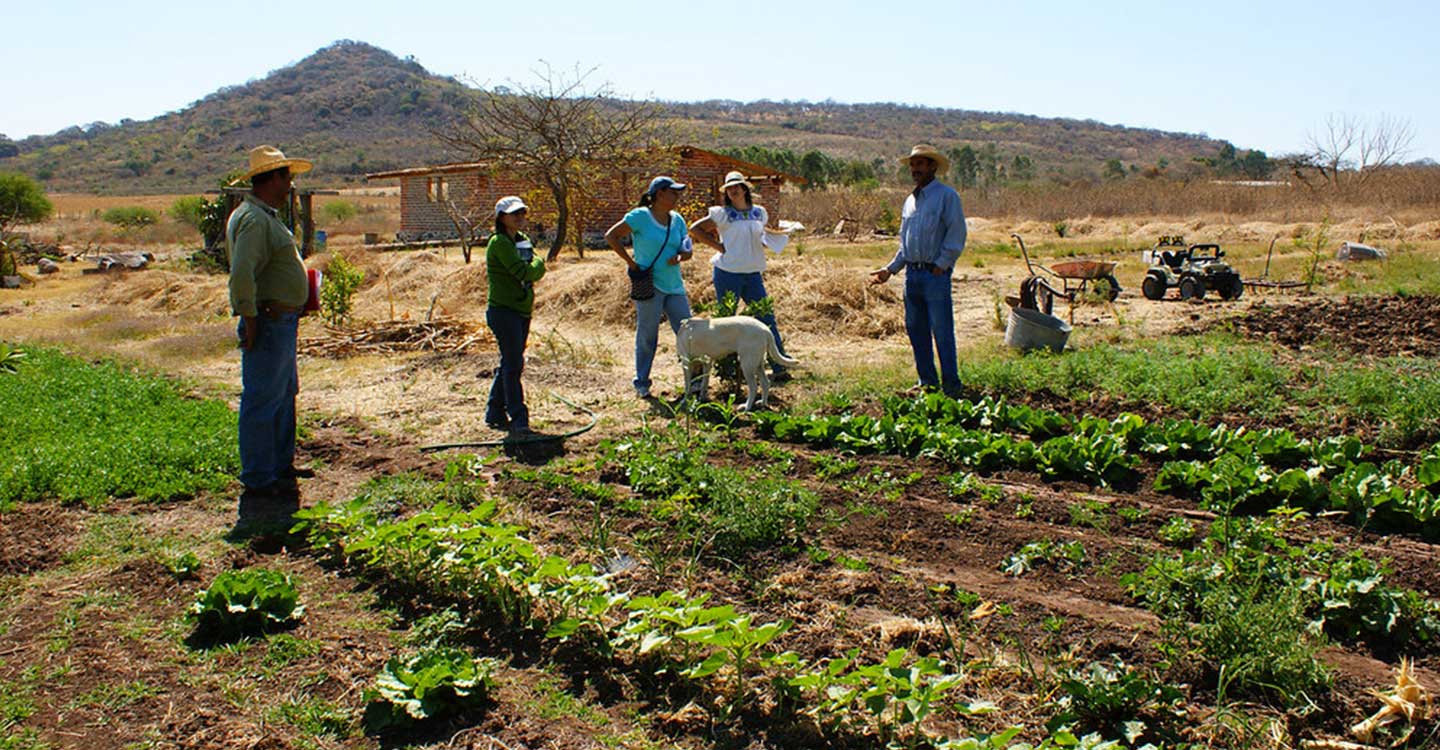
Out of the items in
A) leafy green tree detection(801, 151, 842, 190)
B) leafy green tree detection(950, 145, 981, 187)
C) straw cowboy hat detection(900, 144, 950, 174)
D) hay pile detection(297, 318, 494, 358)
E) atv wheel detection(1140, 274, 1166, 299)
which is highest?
leafy green tree detection(950, 145, 981, 187)

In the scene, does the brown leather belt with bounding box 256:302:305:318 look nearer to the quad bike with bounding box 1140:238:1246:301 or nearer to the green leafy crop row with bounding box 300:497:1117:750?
the green leafy crop row with bounding box 300:497:1117:750

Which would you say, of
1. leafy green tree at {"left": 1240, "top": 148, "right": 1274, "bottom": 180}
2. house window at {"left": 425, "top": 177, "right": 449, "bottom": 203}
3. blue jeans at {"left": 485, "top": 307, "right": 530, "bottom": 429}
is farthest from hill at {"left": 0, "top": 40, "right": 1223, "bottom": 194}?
blue jeans at {"left": 485, "top": 307, "right": 530, "bottom": 429}

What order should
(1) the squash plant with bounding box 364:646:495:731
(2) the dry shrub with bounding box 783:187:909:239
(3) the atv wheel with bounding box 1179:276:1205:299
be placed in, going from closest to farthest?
(1) the squash plant with bounding box 364:646:495:731
(3) the atv wheel with bounding box 1179:276:1205:299
(2) the dry shrub with bounding box 783:187:909:239

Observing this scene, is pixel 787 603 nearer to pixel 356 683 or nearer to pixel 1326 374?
pixel 356 683

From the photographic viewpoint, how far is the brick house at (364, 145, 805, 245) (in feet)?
78.7

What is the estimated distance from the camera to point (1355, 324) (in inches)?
434

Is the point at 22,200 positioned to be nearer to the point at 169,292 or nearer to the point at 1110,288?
the point at 169,292

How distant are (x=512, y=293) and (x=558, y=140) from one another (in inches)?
606

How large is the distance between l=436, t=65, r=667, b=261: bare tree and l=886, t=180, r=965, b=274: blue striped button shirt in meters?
14.5

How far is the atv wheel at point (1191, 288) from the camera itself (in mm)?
14109

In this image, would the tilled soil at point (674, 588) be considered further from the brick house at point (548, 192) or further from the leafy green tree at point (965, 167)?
the leafy green tree at point (965, 167)

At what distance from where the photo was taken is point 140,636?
408 centimetres

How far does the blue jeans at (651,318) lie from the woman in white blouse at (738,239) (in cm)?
52

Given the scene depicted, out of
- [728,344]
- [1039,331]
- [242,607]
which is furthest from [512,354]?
[1039,331]
